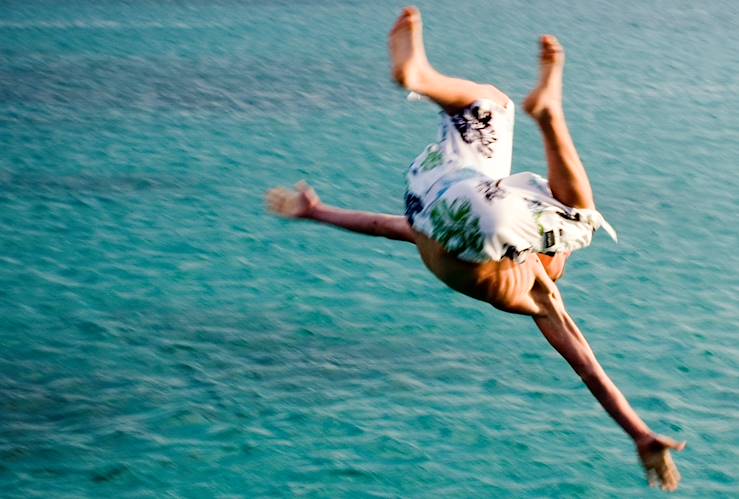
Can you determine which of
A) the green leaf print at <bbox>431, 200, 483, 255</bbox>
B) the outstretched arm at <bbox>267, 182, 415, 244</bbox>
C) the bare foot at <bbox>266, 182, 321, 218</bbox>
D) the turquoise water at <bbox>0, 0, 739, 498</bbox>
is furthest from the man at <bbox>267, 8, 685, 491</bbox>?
the turquoise water at <bbox>0, 0, 739, 498</bbox>

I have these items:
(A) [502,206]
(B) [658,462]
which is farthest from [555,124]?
(B) [658,462]

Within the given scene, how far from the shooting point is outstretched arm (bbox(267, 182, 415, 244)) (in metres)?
4.18

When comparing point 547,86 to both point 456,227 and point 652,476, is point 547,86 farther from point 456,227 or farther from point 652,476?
point 652,476

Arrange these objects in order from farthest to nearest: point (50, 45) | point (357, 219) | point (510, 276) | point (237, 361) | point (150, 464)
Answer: point (50, 45) < point (237, 361) < point (150, 464) < point (357, 219) < point (510, 276)

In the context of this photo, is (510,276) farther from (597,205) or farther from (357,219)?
(597,205)

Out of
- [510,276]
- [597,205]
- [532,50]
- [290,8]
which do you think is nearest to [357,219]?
[510,276]

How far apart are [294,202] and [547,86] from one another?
1269 millimetres

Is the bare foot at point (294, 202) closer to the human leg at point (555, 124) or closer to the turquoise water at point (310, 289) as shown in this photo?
the human leg at point (555, 124)

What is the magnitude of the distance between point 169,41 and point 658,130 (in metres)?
5.02

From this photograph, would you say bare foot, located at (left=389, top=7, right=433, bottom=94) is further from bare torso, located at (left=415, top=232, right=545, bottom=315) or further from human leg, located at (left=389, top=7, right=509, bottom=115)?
bare torso, located at (left=415, top=232, right=545, bottom=315)

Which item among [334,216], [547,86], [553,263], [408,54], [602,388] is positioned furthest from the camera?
[334,216]

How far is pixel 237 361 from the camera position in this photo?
6.86 metres

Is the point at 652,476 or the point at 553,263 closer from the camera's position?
the point at 652,476

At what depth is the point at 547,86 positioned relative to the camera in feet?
11.5
